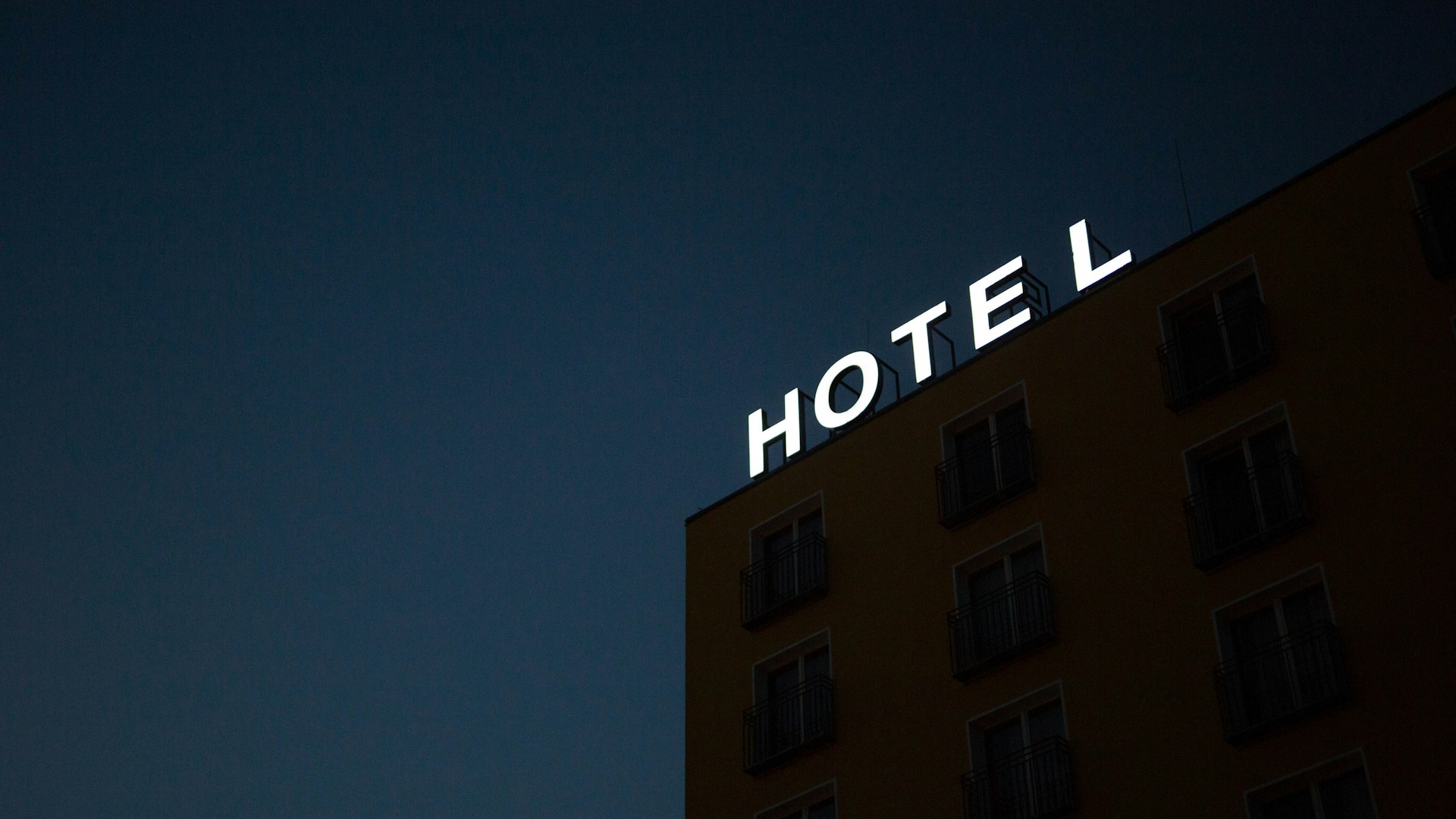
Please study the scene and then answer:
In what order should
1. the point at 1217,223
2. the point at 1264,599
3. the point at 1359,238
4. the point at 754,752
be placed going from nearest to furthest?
the point at 1264,599
the point at 1359,238
the point at 1217,223
the point at 754,752

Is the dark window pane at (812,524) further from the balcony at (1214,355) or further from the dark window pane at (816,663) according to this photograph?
the balcony at (1214,355)

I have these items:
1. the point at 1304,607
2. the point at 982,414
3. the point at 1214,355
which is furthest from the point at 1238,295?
the point at 1304,607

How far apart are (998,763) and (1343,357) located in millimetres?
11831

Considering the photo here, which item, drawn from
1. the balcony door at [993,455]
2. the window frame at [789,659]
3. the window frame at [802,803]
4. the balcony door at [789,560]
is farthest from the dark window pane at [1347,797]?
the balcony door at [789,560]

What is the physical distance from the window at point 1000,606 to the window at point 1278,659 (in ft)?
15.5

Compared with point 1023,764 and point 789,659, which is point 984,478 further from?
point 1023,764

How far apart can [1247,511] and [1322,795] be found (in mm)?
6746

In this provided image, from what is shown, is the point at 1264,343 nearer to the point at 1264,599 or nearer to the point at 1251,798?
the point at 1264,599

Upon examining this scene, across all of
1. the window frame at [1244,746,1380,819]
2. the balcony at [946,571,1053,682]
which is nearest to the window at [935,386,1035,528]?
the balcony at [946,571,1053,682]

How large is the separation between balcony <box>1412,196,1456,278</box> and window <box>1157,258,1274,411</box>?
3.77 meters

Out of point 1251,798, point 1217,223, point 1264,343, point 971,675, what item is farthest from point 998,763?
point 1217,223

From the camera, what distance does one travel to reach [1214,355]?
39312 millimetres

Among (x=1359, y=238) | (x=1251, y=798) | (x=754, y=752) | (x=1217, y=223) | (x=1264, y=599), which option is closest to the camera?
(x=1251, y=798)

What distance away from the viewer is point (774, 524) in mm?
47875
